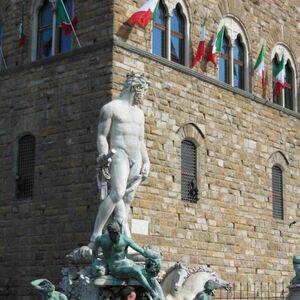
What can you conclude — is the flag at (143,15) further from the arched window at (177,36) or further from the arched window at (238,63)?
the arched window at (238,63)

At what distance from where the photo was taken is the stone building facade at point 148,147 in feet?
52.3

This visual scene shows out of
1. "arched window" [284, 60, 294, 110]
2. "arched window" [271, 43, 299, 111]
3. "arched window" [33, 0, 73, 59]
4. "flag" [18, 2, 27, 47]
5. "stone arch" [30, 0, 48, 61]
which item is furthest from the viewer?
"arched window" [284, 60, 294, 110]

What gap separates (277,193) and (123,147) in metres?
8.60

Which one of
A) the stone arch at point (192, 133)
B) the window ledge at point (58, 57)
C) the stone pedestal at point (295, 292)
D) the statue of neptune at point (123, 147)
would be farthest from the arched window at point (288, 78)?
the stone pedestal at point (295, 292)

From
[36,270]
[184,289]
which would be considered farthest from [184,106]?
[184,289]

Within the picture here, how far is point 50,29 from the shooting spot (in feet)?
57.5

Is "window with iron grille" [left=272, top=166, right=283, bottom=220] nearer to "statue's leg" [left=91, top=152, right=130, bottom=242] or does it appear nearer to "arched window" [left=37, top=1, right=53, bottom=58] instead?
"arched window" [left=37, top=1, right=53, bottom=58]

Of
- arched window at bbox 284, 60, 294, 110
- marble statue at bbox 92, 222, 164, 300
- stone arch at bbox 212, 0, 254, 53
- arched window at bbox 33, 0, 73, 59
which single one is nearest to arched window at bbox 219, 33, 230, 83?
stone arch at bbox 212, 0, 254, 53

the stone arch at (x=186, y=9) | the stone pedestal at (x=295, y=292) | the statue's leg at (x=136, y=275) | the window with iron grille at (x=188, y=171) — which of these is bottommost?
the stone pedestal at (x=295, y=292)

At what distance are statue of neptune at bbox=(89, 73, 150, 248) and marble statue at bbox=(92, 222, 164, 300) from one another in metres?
3.06

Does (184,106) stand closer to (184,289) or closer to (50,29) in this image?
(50,29)

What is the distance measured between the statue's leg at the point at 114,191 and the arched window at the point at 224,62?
6.90 meters

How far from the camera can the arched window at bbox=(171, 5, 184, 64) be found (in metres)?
17.8

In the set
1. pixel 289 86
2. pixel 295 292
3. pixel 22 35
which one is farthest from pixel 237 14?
pixel 295 292
